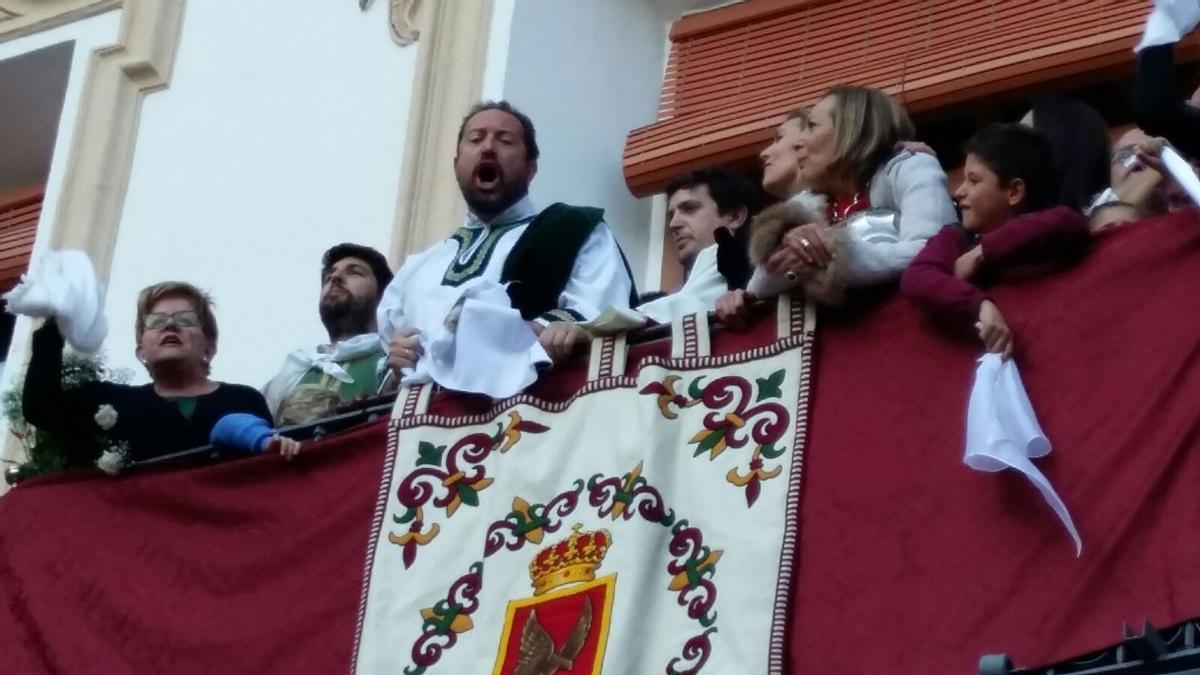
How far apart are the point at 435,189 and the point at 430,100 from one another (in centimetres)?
31

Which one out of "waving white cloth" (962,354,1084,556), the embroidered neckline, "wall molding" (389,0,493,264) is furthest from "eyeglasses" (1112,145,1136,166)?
"wall molding" (389,0,493,264)

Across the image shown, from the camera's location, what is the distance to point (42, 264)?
22.0 ft

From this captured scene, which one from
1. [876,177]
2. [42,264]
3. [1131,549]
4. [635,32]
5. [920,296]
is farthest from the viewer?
[635,32]

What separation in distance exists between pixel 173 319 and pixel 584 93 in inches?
67.6

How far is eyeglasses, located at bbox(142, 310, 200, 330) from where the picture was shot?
6.62 metres

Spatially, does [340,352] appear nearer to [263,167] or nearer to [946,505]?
[263,167]

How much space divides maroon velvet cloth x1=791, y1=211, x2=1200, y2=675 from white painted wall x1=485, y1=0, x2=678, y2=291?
2.36 meters

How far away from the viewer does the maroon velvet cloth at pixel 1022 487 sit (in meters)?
4.94

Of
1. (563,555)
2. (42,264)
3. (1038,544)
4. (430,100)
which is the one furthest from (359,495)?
(430,100)

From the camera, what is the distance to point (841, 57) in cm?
791

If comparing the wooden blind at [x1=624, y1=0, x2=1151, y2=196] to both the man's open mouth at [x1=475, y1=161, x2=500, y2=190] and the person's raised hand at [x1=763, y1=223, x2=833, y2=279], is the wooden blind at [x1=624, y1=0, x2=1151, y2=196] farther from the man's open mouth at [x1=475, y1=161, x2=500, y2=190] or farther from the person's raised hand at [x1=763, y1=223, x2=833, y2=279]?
the person's raised hand at [x1=763, y1=223, x2=833, y2=279]

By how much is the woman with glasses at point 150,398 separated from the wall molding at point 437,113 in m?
1.05

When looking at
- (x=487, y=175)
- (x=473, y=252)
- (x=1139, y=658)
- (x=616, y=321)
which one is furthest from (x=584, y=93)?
(x=1139, y=658)

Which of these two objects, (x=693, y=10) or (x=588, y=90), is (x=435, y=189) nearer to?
(x=588, y=90)
